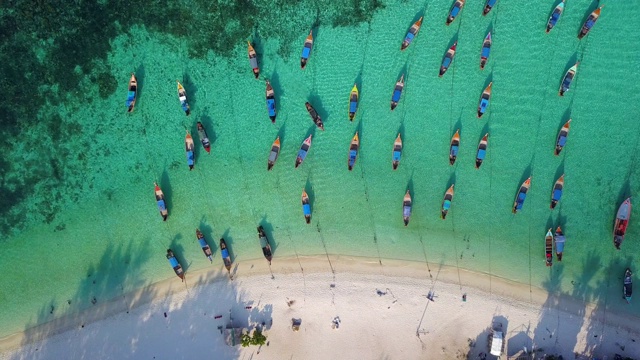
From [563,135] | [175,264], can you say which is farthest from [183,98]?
[563,135]

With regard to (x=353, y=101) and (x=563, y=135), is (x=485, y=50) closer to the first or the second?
(x=563, y=135)

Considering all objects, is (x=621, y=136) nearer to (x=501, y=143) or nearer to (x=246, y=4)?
(x=501, y=143)

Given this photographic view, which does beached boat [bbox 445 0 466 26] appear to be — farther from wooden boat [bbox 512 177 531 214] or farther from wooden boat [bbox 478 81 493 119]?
wooden boat [bbox 512 177 531 214]

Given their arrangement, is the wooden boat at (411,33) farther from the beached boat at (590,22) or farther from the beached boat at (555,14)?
the beached boat at (590,22)

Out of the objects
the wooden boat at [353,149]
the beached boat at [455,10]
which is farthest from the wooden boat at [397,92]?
the beached boat at [455,10]

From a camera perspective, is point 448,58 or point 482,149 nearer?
point 448,58

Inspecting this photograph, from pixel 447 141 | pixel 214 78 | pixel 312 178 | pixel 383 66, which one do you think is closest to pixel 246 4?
pixel 214 78

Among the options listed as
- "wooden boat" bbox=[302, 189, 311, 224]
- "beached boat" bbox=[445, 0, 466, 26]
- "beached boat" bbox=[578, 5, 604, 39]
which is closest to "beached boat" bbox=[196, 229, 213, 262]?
"wooden boat" bbox=[302, 189, 311, 224]
